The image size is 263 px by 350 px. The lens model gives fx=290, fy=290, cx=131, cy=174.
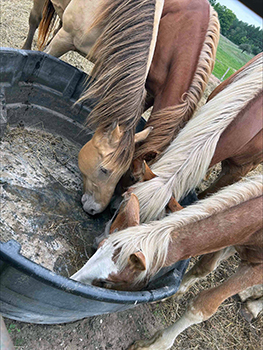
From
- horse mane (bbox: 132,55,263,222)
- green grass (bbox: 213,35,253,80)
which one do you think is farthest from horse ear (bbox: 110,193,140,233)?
green grass (bbox: 213,35,253,80)

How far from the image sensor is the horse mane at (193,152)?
1423 mm

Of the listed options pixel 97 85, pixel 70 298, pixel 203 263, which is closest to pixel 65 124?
pixel 97 85

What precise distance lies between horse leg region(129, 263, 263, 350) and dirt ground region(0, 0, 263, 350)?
0.15 m

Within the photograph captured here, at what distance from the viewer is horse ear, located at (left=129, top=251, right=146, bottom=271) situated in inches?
40.4

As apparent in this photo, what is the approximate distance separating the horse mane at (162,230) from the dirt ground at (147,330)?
0.58 meters

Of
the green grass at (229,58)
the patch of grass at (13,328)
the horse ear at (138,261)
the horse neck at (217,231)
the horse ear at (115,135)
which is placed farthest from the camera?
the green grass at (229,58)

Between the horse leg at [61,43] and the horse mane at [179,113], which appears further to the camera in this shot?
the horse leg at [61,43]

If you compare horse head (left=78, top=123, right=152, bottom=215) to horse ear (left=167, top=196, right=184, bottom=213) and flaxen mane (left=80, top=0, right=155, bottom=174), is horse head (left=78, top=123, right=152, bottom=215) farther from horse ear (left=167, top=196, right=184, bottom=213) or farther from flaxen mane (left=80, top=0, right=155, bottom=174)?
horse ear (left=167, top=196, right=184, bottom=213)

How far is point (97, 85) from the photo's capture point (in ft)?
5.88

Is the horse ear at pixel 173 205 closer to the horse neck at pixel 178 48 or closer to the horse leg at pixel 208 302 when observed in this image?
the horse leg at pixel 208 302

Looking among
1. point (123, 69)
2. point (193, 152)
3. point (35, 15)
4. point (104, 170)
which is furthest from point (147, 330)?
point (35, 15)

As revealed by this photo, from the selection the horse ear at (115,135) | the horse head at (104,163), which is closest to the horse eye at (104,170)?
the horse head at (104,163)

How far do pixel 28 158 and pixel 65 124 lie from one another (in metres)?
0.46

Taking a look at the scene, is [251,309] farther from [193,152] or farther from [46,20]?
[46,20]
